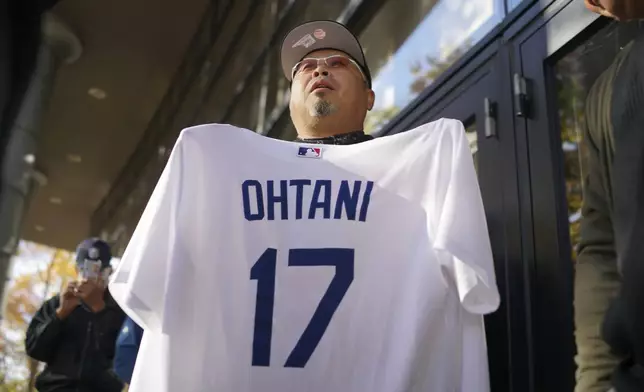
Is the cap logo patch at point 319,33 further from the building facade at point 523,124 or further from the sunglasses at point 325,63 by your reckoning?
the building facade at point 523,124

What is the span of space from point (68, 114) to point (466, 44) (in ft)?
20.2

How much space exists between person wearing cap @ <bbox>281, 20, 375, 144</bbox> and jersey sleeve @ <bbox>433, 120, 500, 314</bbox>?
34cm

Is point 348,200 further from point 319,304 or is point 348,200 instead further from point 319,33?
point 319,33

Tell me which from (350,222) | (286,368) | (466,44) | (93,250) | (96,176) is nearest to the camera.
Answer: (286,368)

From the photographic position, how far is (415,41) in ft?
8.27

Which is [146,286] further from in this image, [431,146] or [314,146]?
[431,146]

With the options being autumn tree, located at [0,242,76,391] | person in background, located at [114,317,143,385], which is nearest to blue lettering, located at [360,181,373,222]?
person in background, located at [114,317,143,385]

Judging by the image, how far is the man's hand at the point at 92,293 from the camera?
8.48ft

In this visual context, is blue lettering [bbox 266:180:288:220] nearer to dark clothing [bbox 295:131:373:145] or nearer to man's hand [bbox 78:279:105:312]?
dark clothing [bbox 295:131:373:145]

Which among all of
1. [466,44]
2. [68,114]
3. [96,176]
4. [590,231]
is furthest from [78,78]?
[590,231]

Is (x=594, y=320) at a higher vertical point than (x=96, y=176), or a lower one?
lower

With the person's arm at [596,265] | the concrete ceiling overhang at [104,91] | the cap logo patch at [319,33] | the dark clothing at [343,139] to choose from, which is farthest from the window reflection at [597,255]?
the concrete ceiling overhang at [104,91]

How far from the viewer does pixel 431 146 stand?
1306 mm

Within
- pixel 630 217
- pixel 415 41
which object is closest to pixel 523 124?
pixel 630 217
